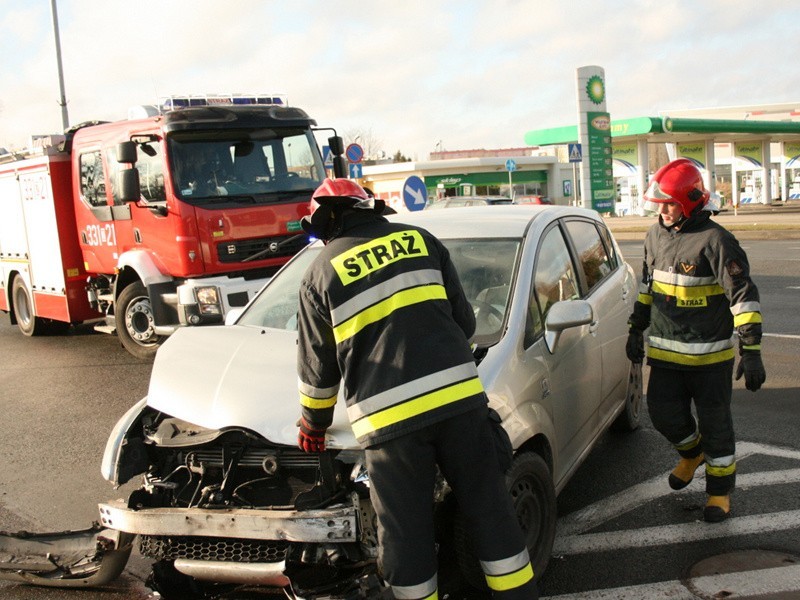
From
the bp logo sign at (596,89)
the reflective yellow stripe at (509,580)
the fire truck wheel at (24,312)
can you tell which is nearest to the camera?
the reflective yellow stripe at (509,580)

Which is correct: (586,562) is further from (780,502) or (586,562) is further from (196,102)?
(196,102)

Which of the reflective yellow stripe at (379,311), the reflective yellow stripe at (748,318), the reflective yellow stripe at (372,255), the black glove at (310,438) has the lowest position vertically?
the black glove at (310,438)

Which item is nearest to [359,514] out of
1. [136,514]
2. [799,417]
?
[136,514]

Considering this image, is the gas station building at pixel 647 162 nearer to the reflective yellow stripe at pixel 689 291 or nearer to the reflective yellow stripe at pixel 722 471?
the reflective yellow stripe at pixel 689 291

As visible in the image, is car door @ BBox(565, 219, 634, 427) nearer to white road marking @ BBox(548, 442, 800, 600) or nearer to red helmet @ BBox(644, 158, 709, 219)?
white road marking @ BBox(548, 442, 800, 600)

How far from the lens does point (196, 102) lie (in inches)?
389

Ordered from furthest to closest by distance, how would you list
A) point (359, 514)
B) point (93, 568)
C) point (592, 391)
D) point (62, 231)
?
point (62, 231) < point (592, 391) < point (93, 568) < point (359, 514)

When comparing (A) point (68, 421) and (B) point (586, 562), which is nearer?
(B) point (586, 562)

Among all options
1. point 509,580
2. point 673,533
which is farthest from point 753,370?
point 509,580

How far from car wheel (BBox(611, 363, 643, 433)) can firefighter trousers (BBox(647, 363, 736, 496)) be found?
3.59 ft

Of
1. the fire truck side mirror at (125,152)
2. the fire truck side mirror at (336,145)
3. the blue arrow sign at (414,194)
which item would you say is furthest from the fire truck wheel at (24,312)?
the blue arrow sign at (414,194)

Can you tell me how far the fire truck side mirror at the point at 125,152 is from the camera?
9094 millimetres

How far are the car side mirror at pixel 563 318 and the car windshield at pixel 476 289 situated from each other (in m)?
0.23

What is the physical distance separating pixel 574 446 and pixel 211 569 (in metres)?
2.01
